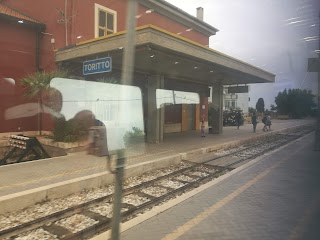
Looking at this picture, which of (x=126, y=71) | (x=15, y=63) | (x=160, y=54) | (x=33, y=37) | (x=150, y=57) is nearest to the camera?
(x=126, y=71)

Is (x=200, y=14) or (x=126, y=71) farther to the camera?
(x=200, y=14)

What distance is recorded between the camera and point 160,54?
1261 cm

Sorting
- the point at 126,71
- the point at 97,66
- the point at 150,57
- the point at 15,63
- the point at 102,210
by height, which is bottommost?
the point at 102,210

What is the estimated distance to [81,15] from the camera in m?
14.9

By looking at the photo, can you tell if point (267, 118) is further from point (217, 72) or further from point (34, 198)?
point (34, 198)

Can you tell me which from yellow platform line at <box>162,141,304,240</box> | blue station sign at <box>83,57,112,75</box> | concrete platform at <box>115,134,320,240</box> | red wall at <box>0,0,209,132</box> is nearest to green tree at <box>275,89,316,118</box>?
concrete platform at <box>115,134,320,240</box>

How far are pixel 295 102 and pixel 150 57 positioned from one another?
6074 mm

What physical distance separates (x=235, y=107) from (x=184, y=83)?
47.7ft

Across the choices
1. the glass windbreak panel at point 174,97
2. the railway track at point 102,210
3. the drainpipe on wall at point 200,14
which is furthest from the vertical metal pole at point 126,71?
the drainpipe on wall at point 200,14

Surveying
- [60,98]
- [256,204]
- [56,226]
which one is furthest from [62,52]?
[256,204]

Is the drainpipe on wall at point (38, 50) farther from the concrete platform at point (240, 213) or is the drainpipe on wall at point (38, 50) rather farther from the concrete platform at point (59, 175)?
the concrete platform at point (240, 213)

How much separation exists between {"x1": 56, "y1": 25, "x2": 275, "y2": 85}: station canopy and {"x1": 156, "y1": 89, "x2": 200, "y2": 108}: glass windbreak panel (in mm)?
1139

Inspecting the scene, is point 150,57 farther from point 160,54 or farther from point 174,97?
point 174,97

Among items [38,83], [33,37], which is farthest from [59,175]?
[33,37]
